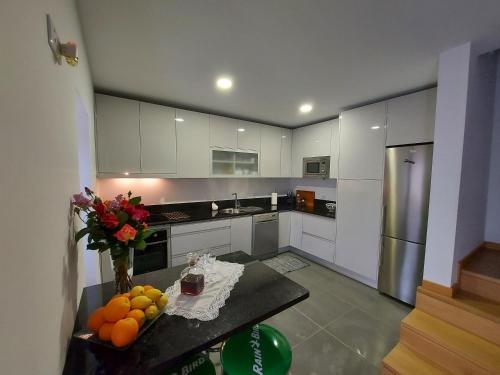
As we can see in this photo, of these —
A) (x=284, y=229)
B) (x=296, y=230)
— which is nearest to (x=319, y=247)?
(x=296, y=230)

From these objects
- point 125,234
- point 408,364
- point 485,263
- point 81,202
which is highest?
point 81,202

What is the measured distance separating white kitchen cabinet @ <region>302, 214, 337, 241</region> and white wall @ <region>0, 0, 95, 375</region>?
115 inches

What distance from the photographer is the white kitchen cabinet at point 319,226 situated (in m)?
3.10

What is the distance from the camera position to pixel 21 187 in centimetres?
47

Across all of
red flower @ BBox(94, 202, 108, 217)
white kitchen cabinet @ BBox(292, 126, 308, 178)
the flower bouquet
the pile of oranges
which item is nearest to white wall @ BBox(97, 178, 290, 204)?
white kitchen cabinet @ BBox(292, 126, 308, 178)

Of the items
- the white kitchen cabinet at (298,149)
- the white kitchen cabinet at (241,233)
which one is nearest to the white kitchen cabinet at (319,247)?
the white kitchen cabinet at (241,233)

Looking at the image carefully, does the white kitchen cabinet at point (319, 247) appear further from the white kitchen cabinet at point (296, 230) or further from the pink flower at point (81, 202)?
the pink flower at point (81, 202)

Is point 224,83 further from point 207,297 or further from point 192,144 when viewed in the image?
point 207,297

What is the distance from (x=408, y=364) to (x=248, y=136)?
3005mm

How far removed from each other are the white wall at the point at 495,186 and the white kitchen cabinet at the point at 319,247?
61.6 inches

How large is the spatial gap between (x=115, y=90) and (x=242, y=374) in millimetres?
2733

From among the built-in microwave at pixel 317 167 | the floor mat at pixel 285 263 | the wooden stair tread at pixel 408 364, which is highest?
the built-in microwave at pixel 317 167

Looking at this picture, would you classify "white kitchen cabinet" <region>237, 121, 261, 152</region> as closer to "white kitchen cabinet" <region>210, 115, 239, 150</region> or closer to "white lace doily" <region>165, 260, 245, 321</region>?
"white kitchen cabinet" <region>210, 115, 239, 150</region>

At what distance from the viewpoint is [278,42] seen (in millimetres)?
1485
